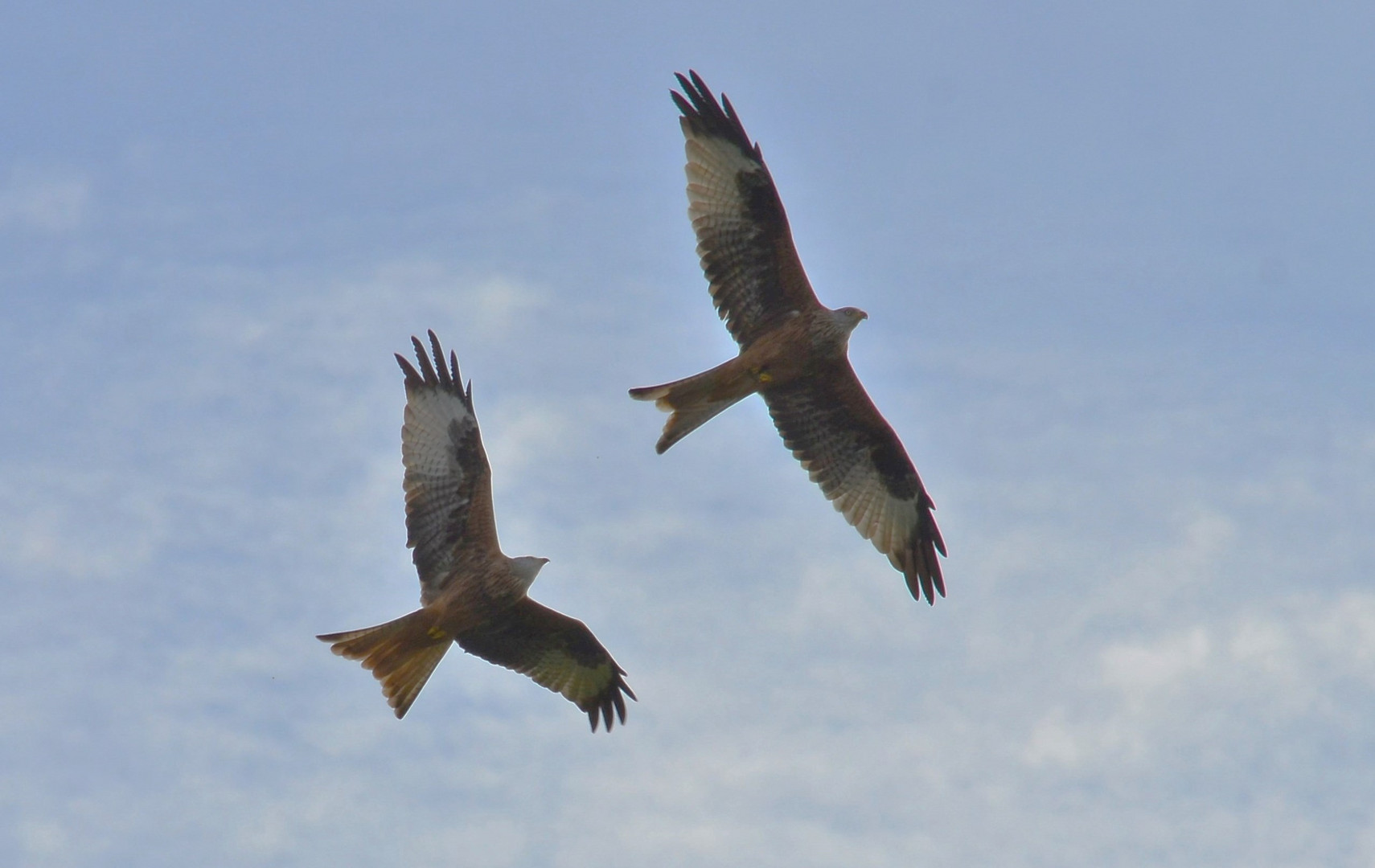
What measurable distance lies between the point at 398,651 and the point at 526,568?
1000 mm

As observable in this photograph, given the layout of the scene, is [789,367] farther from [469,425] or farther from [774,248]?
[469,425]

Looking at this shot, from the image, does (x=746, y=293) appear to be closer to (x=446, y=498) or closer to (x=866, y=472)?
(x=866, y=472)

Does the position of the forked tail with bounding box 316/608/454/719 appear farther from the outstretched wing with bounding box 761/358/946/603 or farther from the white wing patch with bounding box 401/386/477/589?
the outstretched wing with bounding box 761/358/946/603

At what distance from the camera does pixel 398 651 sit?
10.3m

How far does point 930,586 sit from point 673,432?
2584 mm

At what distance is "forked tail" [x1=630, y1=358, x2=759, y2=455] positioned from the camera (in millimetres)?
10555

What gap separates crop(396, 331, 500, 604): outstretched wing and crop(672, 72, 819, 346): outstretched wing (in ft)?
6.64

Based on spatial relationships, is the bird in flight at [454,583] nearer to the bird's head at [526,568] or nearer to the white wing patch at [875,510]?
the bird's head at [526,568]

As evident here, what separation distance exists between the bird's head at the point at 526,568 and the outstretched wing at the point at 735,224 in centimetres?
211

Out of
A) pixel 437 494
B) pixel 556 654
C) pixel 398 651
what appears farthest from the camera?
pixel 556 654

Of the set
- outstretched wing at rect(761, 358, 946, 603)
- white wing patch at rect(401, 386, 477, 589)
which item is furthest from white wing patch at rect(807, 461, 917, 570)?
white wing patch at rect(401, 386, 477, 589)

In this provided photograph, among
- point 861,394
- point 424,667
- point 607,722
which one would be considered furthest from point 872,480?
point 424,667

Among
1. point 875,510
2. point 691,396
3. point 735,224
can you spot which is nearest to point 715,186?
point 735,224

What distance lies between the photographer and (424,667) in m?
10.4
